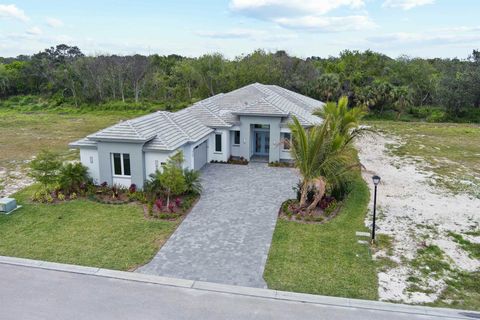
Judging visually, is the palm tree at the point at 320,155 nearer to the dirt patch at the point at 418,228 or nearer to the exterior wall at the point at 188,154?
the dirt patch at the point at 418,228

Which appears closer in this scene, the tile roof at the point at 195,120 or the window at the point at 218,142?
the tile roof at the point at 195,120

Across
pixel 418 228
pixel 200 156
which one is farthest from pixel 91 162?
pixel 418 228

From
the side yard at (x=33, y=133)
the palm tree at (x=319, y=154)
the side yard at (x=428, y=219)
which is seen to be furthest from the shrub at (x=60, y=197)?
the side yard at (x=428, y=219)

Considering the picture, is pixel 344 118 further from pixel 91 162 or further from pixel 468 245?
pixel 91 162

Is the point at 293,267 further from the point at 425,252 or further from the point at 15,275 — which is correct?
the point at 15,275

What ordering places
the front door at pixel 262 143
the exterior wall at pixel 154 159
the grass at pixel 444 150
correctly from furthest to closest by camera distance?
the front door at pixel 262 143 → the grass at pixel 444 150 → the exterior wall at pixel 154 159

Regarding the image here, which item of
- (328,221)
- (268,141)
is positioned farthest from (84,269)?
(268,141)
